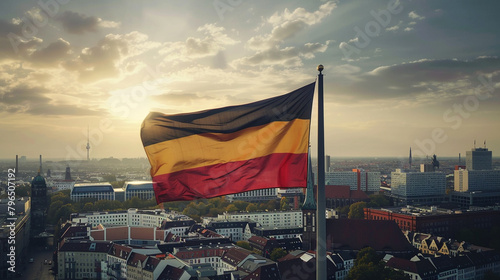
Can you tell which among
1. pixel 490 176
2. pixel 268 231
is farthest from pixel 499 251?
pixel 490 176

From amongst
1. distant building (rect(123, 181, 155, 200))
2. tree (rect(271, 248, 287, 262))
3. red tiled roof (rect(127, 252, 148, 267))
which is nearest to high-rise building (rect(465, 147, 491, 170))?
distant building (rect(123, 181, 155, 200))

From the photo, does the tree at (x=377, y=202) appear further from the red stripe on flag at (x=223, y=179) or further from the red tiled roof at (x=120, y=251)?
the red stripe on flag at (x=223, y=179)

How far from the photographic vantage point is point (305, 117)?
776 cm

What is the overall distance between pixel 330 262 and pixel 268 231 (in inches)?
672

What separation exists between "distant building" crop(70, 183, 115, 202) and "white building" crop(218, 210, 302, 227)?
37966mm

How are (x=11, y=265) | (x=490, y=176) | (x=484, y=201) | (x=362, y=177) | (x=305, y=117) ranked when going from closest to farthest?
1. (x=305, y=117)
2. (x=11, y=265)
3. (x=484, y=201)
4. (x=490, y=176)
5. (x=362, y=177)

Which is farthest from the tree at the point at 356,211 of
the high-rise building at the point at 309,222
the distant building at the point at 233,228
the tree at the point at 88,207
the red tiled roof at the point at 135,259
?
the tree at the point at 88,207

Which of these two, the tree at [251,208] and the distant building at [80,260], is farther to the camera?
the tree at [251,208]

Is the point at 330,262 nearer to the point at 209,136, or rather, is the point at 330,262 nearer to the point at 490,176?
the point at 209,136

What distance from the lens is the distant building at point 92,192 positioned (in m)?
99.9

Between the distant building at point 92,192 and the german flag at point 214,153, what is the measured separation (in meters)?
97.1

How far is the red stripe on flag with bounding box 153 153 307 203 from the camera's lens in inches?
324

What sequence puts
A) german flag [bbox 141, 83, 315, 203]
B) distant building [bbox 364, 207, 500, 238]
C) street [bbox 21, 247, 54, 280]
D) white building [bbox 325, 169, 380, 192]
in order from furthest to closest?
white building [bbox 325, 169, 380, 192] < distant building [bbox 364, 207, 500, 238] < street [bbox 21, 247, 54, 280] < german flag [bbox 141, 83, 315, 203]

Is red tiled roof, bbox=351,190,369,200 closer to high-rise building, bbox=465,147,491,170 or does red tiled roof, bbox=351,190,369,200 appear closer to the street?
the street
